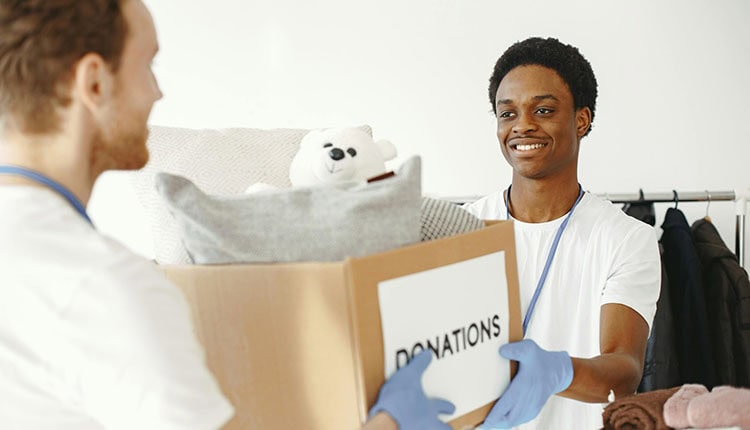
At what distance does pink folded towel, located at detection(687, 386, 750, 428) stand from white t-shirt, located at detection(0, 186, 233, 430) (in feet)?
1.92

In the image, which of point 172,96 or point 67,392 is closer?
point 67,392

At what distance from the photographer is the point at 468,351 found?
0.94 meters

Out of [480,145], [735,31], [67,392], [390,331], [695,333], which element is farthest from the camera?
[480,145]

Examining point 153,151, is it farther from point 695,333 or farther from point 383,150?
point 695,333

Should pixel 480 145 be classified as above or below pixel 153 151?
below

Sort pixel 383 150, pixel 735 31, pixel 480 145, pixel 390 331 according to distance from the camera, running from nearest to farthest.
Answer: pixel 390 331 → pixel 383 150 → pixel 735 31 → pixel 480 145

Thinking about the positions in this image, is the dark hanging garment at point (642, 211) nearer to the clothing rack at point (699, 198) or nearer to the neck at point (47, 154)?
the clothing rack at point (699, 198)

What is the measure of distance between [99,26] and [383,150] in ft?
1.63

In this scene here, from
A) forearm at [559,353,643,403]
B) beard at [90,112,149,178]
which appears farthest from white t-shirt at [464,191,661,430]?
beard at [90,112,149,178]

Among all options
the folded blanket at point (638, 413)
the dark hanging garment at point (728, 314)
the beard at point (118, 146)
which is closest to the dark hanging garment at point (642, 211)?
the dark hanging garment at point (728, 314)

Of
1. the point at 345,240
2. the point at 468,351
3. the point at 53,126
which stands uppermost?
the point at 53,126

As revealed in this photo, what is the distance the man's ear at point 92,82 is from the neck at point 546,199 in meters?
1.07

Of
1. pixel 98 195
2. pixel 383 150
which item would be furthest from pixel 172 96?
pixel 383 150

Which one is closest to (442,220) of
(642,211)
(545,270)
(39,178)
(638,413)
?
(638,413)
